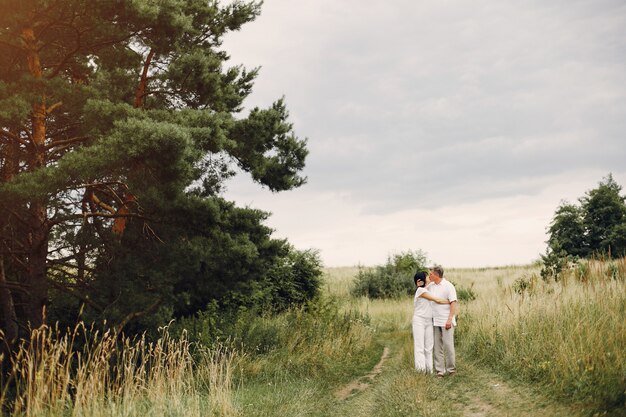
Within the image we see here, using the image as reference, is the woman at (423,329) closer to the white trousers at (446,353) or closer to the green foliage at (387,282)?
the white trousers at (446,353)

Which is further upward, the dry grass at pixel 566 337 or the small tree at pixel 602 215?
the small tree at pixel 602 215

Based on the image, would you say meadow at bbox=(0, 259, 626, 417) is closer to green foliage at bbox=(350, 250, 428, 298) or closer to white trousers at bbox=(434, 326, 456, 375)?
white trousers at bbox=(434, 326, 456, 375)

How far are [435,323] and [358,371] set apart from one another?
2726 millimetres

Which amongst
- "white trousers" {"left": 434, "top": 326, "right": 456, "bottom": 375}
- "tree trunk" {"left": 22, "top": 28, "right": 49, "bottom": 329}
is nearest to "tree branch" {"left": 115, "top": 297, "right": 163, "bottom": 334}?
"tree trunk" {"left": 22, "top": 28, "right": 49, "bottom": 329}

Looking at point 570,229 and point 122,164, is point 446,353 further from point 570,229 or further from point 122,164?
point 570,229

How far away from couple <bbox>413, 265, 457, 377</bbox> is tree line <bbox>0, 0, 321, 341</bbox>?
4.22 metres

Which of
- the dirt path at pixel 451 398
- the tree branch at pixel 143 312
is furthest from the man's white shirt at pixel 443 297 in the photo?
the tree branch at pixel 143 312

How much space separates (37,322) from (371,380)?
7.13m

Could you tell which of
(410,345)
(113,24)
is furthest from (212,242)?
(410,345)

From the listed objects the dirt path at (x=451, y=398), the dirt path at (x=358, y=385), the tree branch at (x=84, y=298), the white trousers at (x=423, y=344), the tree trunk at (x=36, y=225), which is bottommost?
the dirt path at (x=358, y=385)

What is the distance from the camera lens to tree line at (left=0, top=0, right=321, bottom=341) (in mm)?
8953

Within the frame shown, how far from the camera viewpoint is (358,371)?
35.3ft

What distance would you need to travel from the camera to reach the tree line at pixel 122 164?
8953 mm

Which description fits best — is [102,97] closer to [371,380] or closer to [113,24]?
[113,24]
